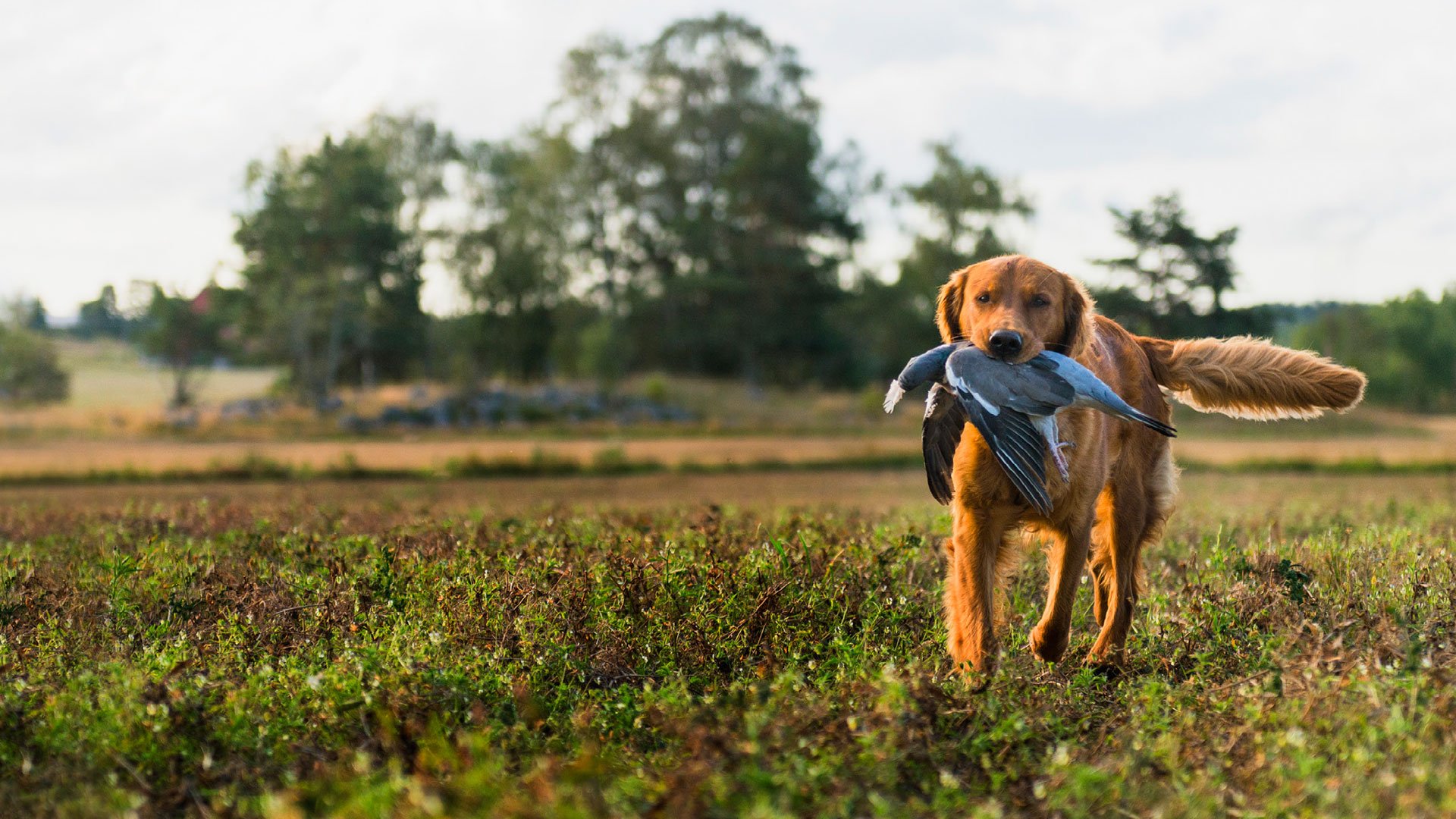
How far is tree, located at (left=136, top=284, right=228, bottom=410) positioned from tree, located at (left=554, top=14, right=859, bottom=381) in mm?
14198

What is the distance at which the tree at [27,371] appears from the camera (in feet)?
121

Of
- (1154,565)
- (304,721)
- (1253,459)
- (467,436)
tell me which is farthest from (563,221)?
(304,721)

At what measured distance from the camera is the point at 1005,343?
4.32m

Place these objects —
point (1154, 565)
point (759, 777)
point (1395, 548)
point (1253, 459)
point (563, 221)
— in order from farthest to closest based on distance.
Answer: point (563, 221) → point (1253, 459) → point (1154, 565) → point (1395, 548) → point (759, 777)

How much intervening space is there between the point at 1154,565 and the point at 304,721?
533 cm

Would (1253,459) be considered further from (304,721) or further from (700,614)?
(304,721)

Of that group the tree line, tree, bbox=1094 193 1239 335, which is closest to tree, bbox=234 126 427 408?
the tree line

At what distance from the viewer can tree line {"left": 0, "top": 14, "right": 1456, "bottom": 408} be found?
38938 mm

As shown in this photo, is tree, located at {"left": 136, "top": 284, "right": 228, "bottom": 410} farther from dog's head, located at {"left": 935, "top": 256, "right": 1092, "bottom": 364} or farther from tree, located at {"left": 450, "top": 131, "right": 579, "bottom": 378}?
dog's head, located at {"left": 935, "top": 256, "right": 1092, "bottom": 364}

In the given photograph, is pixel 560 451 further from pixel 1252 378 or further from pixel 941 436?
pixel 941 436

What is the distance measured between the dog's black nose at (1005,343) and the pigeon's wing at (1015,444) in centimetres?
24

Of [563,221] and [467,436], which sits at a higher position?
[563,221]

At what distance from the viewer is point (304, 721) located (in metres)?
3.53

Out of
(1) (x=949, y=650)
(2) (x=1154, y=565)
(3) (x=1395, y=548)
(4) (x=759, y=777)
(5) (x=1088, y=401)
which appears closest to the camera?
(4) (x=759, y=777)
